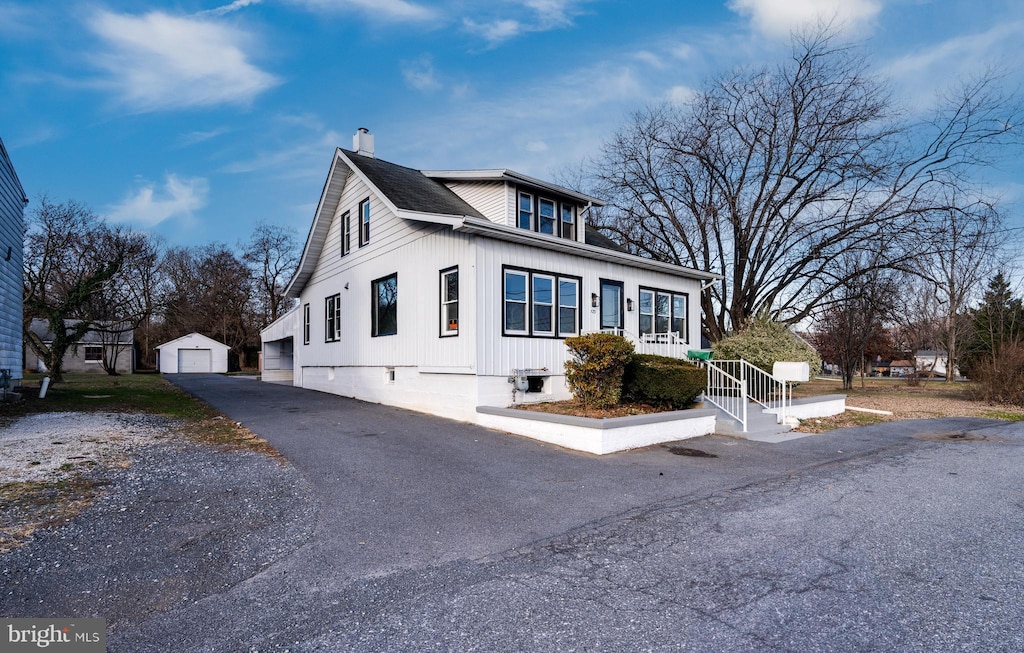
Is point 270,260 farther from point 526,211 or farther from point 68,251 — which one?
point 526,211

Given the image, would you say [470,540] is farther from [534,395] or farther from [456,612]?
[534,395]

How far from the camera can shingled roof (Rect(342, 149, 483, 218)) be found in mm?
12611

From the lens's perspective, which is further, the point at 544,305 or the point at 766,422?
the point at 544,305

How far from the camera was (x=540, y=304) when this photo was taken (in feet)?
39.8

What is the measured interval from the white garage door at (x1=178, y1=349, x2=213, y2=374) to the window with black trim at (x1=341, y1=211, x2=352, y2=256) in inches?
1200

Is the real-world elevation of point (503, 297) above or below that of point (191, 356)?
above

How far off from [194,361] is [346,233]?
31152mm

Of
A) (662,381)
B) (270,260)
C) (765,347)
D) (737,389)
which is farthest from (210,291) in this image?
(662,381)

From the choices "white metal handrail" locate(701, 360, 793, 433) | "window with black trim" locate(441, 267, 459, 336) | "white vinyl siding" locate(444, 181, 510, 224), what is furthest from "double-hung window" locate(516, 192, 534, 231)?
"white metal handrail" locate(701, 360, 793, 433)

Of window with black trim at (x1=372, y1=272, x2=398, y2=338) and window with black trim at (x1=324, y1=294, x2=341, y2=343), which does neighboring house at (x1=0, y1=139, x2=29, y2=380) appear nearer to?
window with black trim at (x1=324, y1=294, x2=341, y2=343)

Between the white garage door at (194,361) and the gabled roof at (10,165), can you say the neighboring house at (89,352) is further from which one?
the gabled roof at (10,165)

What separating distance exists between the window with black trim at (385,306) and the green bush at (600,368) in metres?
5.44

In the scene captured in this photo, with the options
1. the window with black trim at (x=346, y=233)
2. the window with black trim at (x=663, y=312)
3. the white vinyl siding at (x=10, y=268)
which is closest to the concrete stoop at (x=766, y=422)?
the window with black trim at (x=663, y=312)

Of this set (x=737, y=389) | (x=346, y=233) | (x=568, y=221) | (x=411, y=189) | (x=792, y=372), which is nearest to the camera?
(x=792, y=372)
